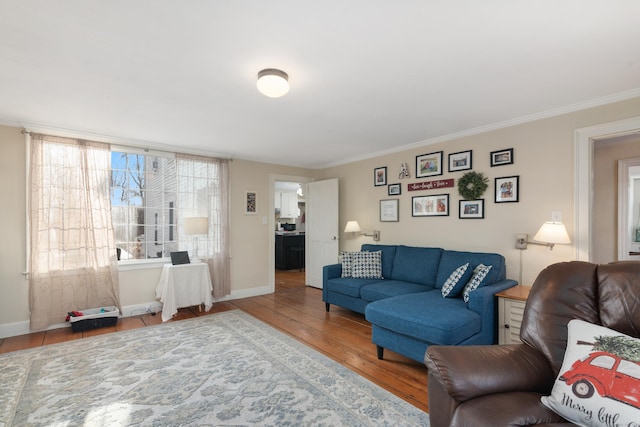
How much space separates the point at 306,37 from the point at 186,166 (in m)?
3.45

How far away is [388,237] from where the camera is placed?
4738 millimetres

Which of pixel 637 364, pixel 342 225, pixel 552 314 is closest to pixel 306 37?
pixel 552 314

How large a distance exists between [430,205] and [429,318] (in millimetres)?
2011

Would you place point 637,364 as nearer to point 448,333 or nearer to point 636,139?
point 448,333

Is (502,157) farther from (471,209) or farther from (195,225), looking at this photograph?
(195,225)

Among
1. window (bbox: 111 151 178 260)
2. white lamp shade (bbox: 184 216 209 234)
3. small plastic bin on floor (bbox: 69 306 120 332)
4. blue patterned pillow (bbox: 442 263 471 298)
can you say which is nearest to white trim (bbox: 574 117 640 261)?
blue patterned pillow (bbox: 442 263 471 298)

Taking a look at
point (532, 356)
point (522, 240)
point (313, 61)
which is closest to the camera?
point (532, 356)

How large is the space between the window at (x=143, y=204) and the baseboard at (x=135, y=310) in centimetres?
67

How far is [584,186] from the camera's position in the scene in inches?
112

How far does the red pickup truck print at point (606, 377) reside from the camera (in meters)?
1.10

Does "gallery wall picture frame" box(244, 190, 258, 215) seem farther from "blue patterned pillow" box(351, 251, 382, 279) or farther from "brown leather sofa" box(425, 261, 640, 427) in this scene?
"brown leather sofa" box(425, 261, 640, 427)

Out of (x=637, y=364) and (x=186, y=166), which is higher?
(x=186, y=166)

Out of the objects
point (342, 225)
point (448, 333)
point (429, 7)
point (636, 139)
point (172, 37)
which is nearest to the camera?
point (429, 7)

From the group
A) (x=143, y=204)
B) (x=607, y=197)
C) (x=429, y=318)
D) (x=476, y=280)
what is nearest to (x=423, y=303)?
(x=429, y=318)
